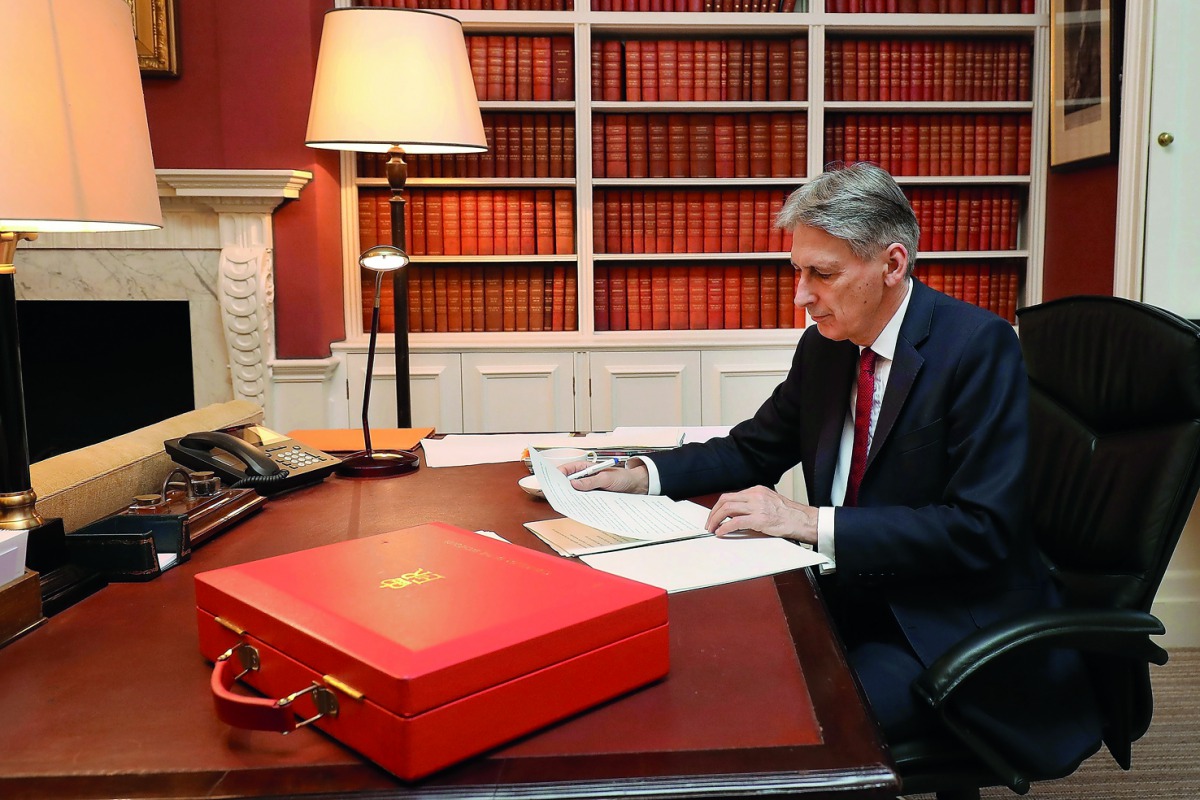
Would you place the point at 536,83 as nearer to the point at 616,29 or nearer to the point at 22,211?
the point at 616,29

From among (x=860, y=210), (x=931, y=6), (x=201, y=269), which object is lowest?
(x=201, y=269)

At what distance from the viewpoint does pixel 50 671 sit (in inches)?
32.6

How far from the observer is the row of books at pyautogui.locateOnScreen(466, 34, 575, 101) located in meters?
3.48

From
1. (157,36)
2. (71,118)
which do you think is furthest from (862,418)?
(157,36)

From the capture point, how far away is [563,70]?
3.51 m

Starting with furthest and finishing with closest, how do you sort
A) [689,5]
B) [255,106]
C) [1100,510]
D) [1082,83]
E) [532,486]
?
[689,5], [255,106], [1082,83], [532,486], [1100,510]

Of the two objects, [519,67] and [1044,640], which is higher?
[519,67]

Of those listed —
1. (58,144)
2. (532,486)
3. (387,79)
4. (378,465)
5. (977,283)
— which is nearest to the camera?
(58,144)

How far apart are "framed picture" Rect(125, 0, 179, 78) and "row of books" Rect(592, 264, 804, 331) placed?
5.31ft

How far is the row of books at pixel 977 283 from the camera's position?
3697mm

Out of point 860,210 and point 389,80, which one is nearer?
point 860,210

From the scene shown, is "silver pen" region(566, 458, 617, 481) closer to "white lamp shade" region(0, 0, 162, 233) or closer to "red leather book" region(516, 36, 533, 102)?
"white lamp shade" region(0, 0, 162, 233)

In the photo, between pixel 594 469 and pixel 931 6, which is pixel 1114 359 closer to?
pixel 594 469

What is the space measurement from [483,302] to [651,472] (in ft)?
7.23
